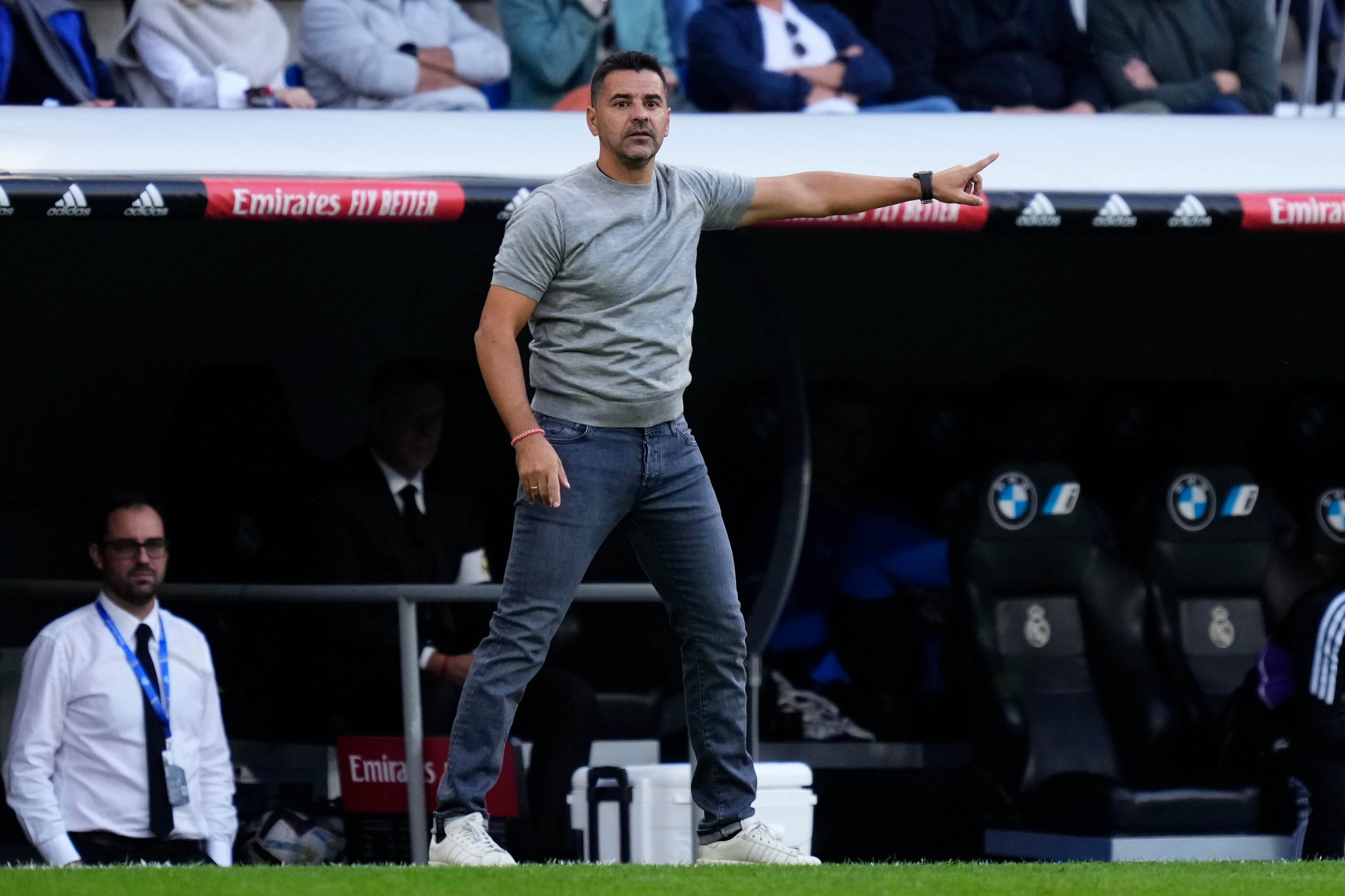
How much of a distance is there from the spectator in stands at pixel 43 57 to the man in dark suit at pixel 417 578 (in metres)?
1.18

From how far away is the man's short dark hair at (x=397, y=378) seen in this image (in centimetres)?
601

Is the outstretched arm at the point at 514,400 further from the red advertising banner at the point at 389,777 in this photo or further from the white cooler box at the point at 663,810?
the red advertising banner at the point at 389,777

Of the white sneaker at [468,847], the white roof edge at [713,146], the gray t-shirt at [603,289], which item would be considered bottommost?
the white sneaker at [468,847]

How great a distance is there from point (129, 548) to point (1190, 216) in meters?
2.79

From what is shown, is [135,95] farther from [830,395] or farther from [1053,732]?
[1053,732]

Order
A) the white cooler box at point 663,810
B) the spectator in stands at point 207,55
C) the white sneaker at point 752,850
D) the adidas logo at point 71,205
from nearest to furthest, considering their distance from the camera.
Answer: the white sneaker at point 752,850 < the adidas logo at point 71,205 < the white cooler box at point 663,810 < the spectator in stands at point 207,55

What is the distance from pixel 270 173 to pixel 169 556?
1600 mm

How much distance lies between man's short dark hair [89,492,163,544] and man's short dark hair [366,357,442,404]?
0.81m

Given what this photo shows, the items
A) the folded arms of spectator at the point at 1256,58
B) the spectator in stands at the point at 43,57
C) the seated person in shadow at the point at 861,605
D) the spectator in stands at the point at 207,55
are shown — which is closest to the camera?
the spectator in stands at the point at 43,57

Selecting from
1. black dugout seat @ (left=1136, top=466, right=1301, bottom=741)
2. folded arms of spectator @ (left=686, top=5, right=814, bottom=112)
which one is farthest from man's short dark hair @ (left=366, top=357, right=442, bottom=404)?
black dugout seat @ (left=1136, top=466, right=1301, bottom=741)

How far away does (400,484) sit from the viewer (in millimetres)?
5793

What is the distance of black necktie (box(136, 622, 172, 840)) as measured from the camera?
5.11m

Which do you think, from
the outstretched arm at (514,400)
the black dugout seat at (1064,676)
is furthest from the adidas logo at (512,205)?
the black dugout seat at (1064,676)

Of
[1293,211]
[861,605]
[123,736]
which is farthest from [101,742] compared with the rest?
[1293,211]
